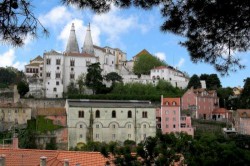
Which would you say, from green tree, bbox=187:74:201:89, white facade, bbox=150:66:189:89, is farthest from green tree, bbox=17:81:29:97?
green tree, bbox=187:74:201:89

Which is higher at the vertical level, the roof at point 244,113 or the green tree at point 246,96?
the green tree at point 246,96

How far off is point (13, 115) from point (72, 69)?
1905 centimetres

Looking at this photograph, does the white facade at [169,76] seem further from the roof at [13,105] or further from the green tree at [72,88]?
the roof at [13,105]

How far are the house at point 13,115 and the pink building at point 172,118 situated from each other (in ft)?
57.6

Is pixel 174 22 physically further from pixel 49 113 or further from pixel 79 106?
pixel 49 113

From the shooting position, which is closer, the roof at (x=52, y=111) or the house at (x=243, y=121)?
the roof at (x=52, y=111)

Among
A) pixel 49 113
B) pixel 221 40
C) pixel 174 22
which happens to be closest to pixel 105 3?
pixel 174 22

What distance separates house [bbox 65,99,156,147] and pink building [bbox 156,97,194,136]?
4.81 meters

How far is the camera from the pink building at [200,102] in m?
70.6

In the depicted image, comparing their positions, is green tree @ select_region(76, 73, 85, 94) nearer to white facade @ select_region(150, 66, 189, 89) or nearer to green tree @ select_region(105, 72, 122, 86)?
green tree @ select_region(105, 72, 122, 86)

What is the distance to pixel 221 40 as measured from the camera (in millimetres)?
10023

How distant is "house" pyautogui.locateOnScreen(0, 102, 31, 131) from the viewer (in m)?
59.3

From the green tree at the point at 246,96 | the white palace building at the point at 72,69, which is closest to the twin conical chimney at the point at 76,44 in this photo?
the white palace building at the point at 72,69

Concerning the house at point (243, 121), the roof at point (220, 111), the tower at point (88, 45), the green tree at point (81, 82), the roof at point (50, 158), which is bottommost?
the roof at point (50, 158)
